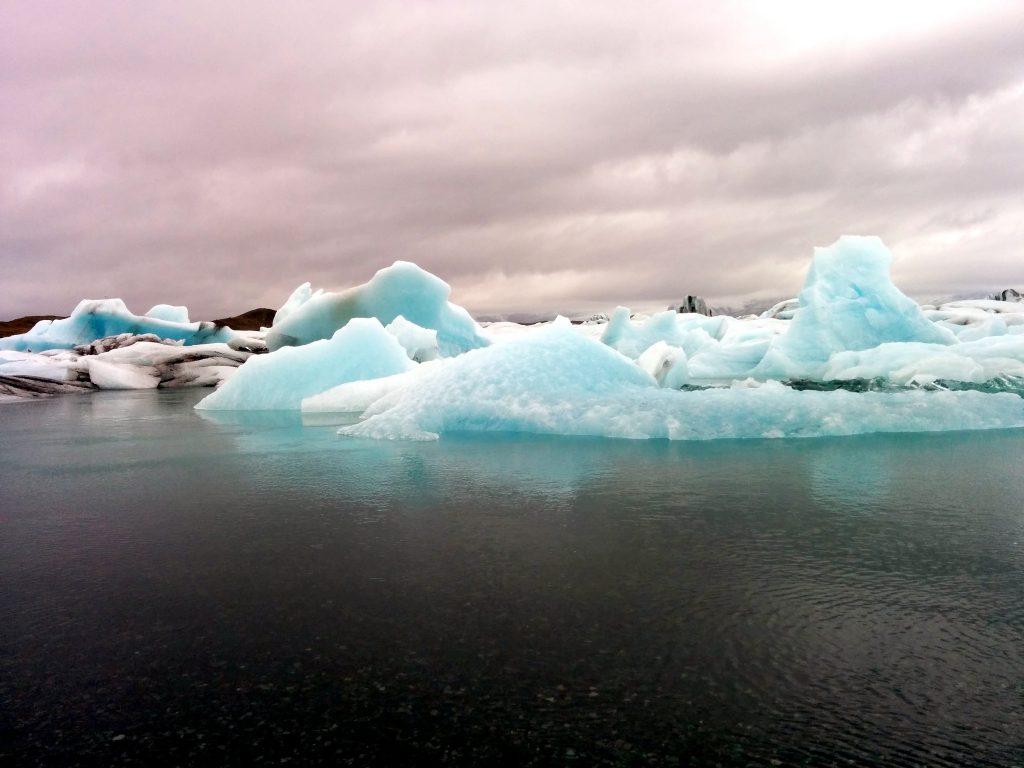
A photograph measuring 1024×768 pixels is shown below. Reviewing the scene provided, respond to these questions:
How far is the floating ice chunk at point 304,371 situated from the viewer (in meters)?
12.3

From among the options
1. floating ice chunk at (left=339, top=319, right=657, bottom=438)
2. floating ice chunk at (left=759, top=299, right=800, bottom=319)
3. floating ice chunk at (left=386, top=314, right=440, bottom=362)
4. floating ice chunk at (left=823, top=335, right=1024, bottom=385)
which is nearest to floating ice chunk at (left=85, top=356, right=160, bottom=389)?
floating ice chunk at (left=386, top=314, right=440, bottom=362)

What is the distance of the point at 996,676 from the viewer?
1864mm

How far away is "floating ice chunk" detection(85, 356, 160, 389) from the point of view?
20.1m

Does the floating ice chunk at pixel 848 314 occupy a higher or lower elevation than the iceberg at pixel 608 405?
higher

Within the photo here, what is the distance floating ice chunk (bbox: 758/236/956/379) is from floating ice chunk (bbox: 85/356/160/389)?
1674 centimetres

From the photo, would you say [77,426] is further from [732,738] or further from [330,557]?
[732,738]

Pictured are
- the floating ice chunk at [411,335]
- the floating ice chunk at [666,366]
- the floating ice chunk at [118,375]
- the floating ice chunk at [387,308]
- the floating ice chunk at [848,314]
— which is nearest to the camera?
the floating ice chunk at [666,366]

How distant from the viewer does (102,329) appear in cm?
2886

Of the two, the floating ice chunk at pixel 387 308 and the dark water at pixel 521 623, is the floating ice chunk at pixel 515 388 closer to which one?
the dark water at pixel 521 623

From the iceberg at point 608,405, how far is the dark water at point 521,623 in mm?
Answer: 2379

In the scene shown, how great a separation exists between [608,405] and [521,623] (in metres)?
5.32

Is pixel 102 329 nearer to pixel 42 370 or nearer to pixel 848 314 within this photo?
pixel 42 370

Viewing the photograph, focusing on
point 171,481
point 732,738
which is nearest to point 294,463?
point 171,481

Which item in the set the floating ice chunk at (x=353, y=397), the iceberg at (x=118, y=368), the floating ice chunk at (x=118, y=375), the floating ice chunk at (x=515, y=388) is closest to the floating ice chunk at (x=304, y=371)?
the floating ice chunk at (x=353, y=397)
